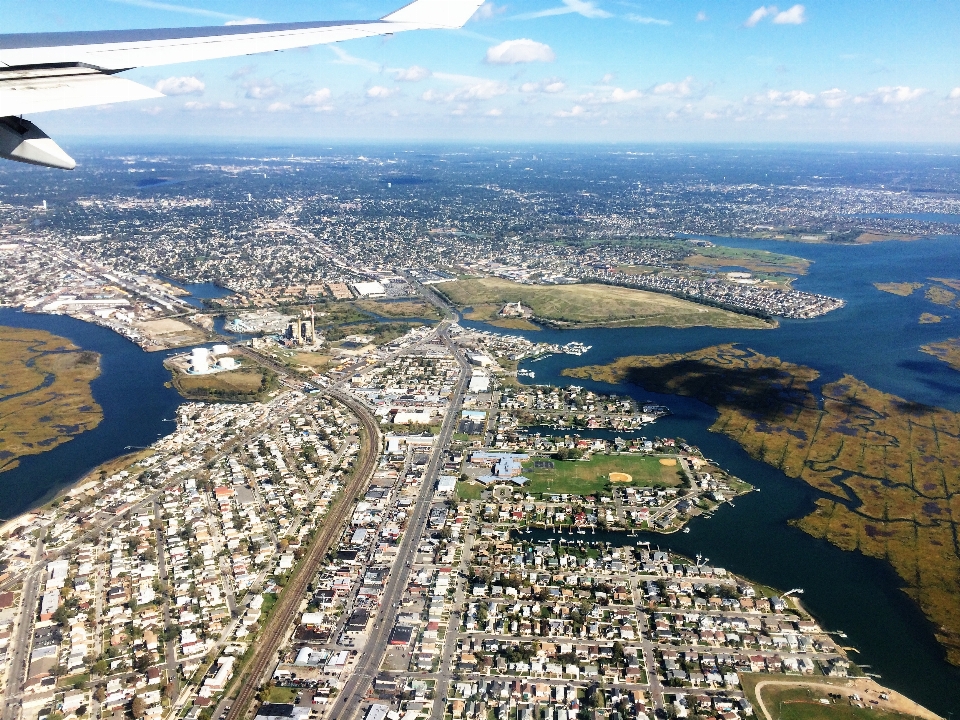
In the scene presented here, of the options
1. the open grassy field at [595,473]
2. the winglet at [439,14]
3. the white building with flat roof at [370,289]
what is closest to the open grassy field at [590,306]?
the white building with flat roof at [370,289]

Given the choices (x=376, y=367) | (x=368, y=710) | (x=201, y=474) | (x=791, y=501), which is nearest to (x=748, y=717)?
(x=368, y=710)

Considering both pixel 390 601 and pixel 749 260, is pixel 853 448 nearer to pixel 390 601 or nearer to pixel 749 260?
pixel 390 601

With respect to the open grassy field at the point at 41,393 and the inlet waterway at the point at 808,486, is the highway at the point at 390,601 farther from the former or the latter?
the open grassy field at the point at 41,393

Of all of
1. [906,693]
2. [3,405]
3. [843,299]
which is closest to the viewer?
[906,693]

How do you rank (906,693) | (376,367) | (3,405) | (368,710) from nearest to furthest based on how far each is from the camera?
(368,710), (906,693), (3,405), (376,367)

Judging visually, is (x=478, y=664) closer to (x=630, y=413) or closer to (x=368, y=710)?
(x=368, y=710)

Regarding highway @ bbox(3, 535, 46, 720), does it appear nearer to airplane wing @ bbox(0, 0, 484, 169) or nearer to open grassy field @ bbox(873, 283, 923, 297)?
airplane wing @ bbox(0, 0, 484, 169)

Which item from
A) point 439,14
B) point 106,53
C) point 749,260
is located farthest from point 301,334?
point 749,260
